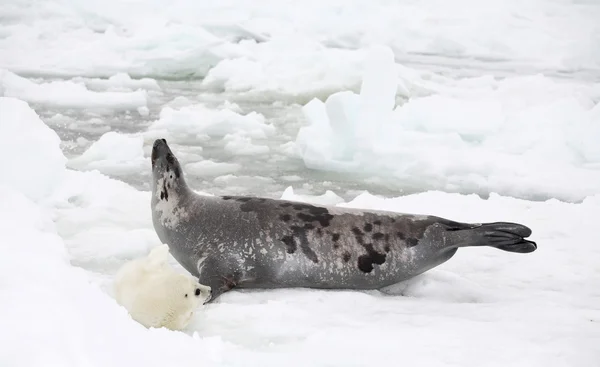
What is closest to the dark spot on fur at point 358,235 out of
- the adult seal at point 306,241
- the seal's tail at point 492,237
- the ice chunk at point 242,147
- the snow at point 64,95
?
the adult seal at point 306,241

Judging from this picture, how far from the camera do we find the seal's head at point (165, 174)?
2.95 meters

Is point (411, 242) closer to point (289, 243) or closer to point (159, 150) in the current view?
point (289, 243)

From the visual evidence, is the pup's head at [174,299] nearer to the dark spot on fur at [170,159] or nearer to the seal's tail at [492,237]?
the dark spot on fur at [170,159]

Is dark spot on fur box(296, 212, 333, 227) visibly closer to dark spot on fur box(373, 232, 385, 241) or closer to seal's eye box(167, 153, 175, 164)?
dark spot on fur box(373, 232, 385, 241)

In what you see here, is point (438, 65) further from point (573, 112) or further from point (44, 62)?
point (44, 62)

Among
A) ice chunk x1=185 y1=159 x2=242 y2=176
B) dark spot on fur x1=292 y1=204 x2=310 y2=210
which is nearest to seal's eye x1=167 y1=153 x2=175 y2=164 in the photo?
dark spot on fur x1=292 y1=204 x2=310 y2=210

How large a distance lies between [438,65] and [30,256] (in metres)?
12.6

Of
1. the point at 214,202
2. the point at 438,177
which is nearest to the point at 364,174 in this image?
the point at 438,177

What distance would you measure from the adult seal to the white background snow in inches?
5.8

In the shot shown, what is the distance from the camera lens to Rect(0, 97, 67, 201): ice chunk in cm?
361

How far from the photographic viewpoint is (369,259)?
2.68 m

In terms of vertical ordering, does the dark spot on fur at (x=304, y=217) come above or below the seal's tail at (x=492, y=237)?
below

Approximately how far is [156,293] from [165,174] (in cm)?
114

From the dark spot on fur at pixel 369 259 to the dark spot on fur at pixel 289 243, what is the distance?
0.27 m
